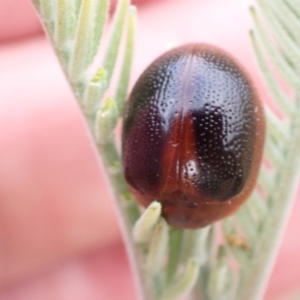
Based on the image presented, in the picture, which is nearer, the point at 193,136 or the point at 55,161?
the point at 193,136

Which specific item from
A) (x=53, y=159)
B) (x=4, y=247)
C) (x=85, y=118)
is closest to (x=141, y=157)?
(x=85, y=118)

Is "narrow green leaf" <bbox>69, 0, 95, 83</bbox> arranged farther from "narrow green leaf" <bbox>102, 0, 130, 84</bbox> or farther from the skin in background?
the skin in background

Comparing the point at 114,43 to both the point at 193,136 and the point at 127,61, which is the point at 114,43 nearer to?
the point at 127,61

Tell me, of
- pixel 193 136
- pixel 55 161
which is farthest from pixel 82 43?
pixel 55 161

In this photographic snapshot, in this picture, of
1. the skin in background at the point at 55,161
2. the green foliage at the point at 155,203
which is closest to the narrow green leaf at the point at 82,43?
the green foliage at the point at 155,203

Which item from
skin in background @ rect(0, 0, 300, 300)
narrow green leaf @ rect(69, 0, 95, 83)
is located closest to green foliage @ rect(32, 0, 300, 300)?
narrow green leaf @ rect(69, 0, 95, 83)

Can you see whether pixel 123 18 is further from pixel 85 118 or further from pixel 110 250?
pixel 110 250
